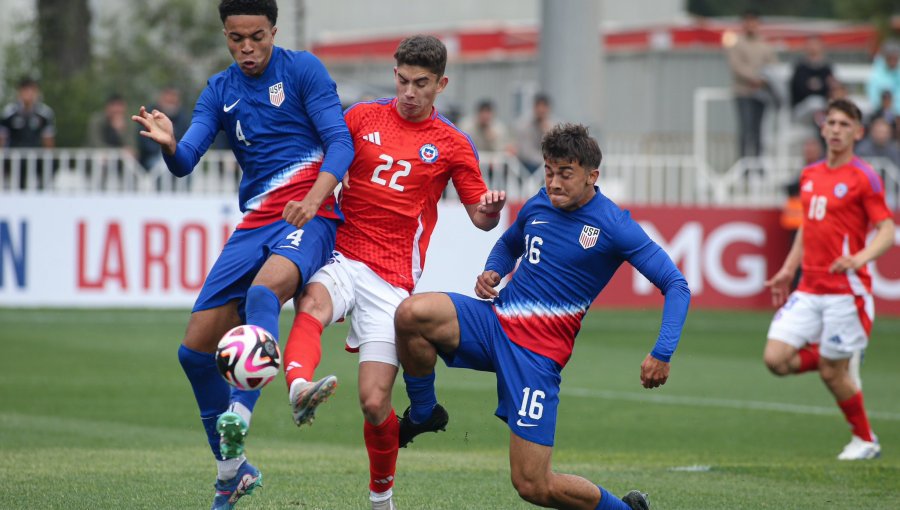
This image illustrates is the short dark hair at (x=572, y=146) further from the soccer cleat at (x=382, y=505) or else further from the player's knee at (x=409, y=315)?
the soccer cleat at (x=382, y=505)

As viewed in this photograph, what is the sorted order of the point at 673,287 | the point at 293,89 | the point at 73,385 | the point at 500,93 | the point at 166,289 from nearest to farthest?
the point at 673,287
the point at 293,89
the point at 73,385
the point at 166,289
the point at 500,93

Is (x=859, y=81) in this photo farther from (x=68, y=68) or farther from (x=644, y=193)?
(x=68, y=68)

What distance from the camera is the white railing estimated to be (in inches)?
742

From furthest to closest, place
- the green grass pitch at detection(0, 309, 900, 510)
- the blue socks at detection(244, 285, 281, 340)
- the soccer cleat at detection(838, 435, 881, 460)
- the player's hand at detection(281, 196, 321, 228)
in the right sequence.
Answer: the soccer cleat at detection(838, 435, 881, 460)
the green grass pitch at detection(0, 309, 900, 510)
the player's hand at detection(281, 196, 321, 228)
the blue socks at detection(244, 285, 281, 340)

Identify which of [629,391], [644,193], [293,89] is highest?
[293,89]

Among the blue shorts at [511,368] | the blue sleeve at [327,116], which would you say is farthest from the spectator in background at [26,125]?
the blue shorts at [511,368]

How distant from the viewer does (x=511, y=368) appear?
7.36 m

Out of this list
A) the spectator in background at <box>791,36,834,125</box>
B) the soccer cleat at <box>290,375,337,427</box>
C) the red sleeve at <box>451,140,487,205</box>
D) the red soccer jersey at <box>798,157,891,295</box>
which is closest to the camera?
the soccer cleat at <box>290,375,337,427</box>

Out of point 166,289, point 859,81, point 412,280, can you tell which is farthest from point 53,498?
point 859,81

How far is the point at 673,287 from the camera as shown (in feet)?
23.5

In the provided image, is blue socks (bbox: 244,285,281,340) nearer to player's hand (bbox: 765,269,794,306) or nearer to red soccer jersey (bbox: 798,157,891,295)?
player's hand (bbox: 765,269,794,306)

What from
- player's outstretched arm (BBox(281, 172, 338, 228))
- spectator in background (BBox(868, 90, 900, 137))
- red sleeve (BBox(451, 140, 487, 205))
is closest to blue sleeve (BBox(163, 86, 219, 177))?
player's outstretched arm (BBox(281, 172, 338, 228))

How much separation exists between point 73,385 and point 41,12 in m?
13.5

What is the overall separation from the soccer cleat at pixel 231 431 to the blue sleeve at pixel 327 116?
1.36m
